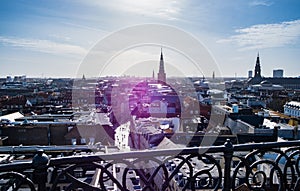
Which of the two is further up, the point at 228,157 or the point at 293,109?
the point at 228,157

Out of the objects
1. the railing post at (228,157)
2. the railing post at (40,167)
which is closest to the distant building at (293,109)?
the railing post at (228,157)

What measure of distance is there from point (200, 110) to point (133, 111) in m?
8.24

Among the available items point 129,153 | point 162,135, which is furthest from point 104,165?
point 162,135

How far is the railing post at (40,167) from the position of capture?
1447 mm

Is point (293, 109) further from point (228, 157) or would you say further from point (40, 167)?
point (40, 167)

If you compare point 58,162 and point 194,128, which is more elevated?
point 58,162

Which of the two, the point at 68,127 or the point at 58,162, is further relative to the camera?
the point at 68,127

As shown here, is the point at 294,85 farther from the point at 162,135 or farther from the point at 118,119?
the point at 162,135

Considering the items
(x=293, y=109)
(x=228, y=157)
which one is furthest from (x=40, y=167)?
(x=293, y=109)

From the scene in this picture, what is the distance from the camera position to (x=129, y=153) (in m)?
1.66

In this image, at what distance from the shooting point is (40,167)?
146 centimetres

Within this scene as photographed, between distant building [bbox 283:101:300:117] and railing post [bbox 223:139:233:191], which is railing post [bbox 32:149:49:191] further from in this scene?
distant building [bbox 283:101:300:117]

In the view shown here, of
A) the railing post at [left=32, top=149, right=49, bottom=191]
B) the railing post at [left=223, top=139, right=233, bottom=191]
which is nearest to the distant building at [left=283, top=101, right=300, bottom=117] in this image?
the railing post at [left=223, top=139, right=233, bottom=191]

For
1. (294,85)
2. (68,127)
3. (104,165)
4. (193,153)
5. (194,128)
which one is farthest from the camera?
(294,85)
